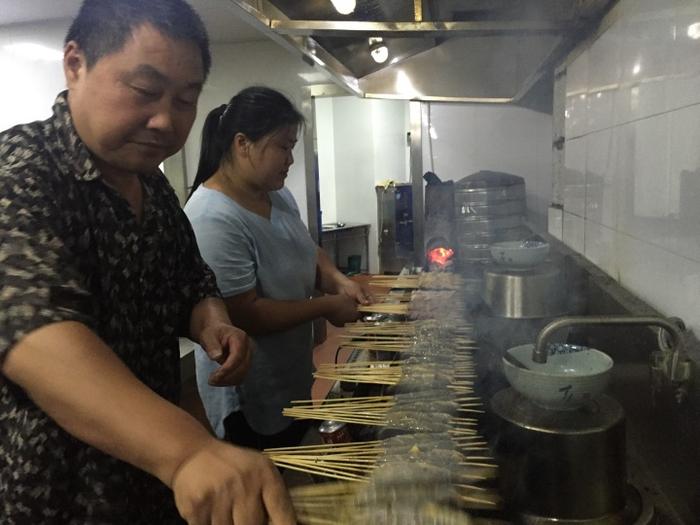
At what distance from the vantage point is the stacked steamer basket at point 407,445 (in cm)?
73

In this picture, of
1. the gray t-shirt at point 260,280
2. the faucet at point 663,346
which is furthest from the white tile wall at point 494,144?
the faucet at point 663,346

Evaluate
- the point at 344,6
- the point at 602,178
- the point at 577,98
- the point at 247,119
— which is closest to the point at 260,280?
the point at 247,119

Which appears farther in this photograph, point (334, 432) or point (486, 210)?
point (486, 210)

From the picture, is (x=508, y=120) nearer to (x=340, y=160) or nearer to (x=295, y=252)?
(x=295, y=252)

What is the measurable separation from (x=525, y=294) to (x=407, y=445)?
3.14 feet

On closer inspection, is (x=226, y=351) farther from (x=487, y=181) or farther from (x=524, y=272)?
(x=487, y=181)

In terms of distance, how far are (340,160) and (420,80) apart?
167 inches

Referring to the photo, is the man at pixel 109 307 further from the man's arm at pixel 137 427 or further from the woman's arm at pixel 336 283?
the woman's arm at pixel 336 283

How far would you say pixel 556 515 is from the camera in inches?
35.6

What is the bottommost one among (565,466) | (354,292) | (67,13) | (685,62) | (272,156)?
(565,466)

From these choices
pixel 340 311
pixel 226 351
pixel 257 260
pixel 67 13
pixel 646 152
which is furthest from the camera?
pixel 67 13

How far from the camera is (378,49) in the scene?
8.13 feet

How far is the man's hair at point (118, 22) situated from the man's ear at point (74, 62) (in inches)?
0.4

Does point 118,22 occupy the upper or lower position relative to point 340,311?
upper
